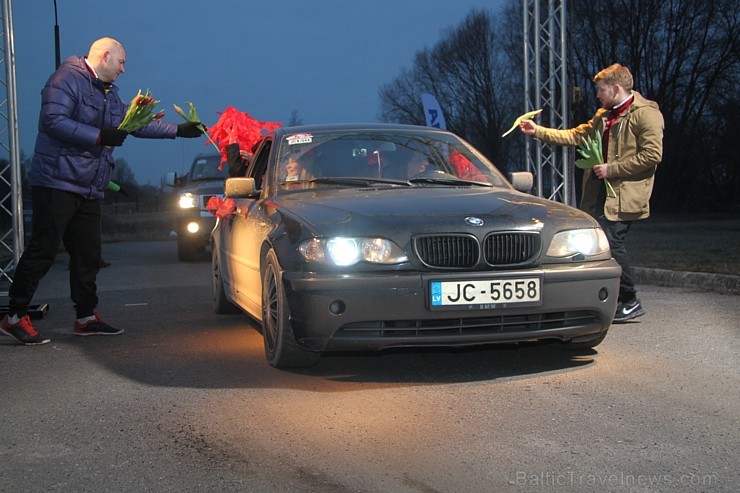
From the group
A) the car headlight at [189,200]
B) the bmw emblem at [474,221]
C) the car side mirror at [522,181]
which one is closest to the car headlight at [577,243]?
the bmw emblem at [474,221]

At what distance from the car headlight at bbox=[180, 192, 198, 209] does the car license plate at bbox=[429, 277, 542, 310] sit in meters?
10.3

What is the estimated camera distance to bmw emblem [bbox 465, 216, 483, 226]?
15.6 ft

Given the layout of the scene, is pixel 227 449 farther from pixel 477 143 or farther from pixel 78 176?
pixel 477 143

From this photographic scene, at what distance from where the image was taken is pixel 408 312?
14.9 feet

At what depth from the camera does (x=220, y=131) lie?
26.7 ft

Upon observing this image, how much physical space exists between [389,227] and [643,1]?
4378 centimetres

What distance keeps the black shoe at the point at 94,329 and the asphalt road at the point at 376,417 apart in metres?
0.26

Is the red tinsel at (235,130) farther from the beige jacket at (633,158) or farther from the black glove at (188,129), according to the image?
the beige jacket at (633,158)

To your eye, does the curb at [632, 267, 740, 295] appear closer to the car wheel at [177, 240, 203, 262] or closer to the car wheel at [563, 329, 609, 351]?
the car wheel at [563, 329, 609, 351]

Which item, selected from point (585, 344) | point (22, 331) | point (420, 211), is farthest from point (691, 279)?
point (22, 331)

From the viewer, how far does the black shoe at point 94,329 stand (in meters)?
6.86

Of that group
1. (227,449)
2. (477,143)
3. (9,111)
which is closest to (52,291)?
(9,111)

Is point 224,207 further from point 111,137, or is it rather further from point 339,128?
point 339,128

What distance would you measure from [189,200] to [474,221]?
33.7 feet
